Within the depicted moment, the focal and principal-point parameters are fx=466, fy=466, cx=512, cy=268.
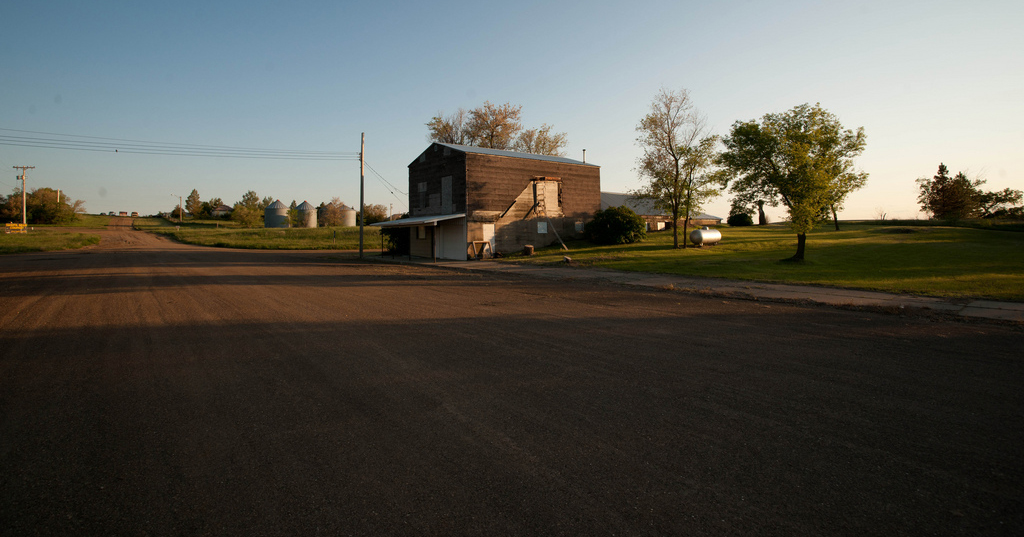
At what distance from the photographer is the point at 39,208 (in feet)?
243

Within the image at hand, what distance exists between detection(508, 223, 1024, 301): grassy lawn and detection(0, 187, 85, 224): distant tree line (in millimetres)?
87871

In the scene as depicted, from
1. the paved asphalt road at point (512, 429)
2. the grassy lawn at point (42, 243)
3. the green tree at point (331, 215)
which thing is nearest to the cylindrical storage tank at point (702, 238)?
the paved asphalt road at point (512, 429)

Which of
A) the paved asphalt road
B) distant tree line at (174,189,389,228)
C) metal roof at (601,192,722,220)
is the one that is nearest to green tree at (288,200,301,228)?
distant tree line at (174,189,389,228)

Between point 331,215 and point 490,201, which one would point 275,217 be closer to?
point 331,215

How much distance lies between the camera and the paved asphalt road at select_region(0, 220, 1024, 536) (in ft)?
9.39

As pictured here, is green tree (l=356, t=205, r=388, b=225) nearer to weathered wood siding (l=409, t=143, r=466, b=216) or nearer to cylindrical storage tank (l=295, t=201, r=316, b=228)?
cylindrical storage tank (l=295, t=201, r=316, b=228)

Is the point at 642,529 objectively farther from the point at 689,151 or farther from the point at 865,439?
the point at 689,151

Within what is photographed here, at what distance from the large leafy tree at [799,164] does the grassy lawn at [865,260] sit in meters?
2.54

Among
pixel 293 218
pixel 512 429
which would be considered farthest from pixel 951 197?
pixel 293 218

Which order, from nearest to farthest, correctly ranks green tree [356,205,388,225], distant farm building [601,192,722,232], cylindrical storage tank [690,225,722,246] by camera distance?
cylindrical storage tank [690,225,722,246] < distant farm building [601,192,722,232] < green tree [356,205,388,225]

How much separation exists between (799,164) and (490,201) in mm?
16345

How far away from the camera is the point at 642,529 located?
2.68 metres

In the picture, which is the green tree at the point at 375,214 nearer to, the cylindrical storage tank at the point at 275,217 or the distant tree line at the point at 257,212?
the distant tree line at the point at 257,212

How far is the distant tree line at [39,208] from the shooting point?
240 ft
